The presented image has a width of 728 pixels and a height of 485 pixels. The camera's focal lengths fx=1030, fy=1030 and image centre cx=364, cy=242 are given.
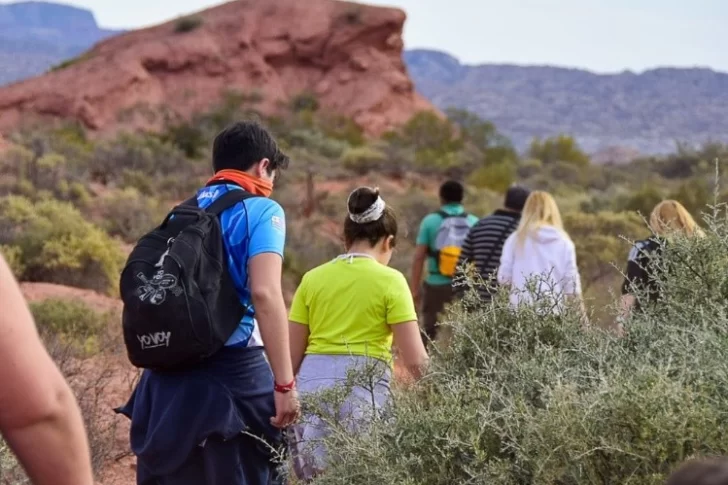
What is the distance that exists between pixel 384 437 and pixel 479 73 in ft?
418

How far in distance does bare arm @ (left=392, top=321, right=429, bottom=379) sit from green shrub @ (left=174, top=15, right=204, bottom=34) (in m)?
44.5

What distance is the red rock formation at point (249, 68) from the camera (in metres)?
40.0

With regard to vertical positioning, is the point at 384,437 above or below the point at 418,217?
above

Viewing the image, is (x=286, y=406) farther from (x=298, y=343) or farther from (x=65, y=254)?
(x=65, y=254)

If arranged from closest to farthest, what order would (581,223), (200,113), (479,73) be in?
(581,223) → (200,113) → (479,73)

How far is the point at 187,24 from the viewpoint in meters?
46.9

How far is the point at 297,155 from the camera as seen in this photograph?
32281mm

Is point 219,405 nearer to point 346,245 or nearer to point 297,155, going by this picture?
point 346,245

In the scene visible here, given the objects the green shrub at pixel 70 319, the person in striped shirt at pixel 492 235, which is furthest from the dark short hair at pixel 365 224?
the green shrub at pixel 70 319

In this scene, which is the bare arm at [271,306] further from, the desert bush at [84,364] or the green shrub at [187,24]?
the green shrub at [187,24]

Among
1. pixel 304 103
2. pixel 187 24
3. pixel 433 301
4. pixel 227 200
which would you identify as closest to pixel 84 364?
pixel 433 301

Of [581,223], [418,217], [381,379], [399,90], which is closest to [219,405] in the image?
[381,379]

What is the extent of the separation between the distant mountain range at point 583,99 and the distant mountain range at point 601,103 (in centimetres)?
9

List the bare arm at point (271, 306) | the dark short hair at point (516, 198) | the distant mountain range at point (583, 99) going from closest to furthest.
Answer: the bare arm at point (271, 306) < the dark short hair at point (516, 198) < the distant mountain range at point (583, 99)
